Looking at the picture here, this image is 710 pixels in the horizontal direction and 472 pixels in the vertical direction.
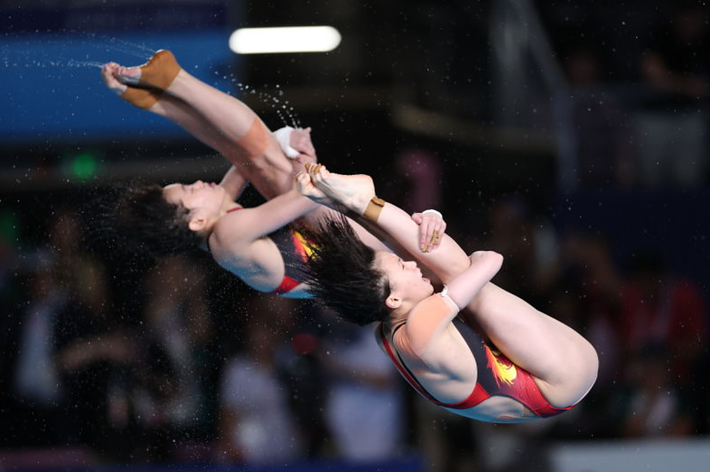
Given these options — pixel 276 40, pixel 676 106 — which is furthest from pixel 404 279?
pixel 676 106

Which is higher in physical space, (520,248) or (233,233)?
(520,248)

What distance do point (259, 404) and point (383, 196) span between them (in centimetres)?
120

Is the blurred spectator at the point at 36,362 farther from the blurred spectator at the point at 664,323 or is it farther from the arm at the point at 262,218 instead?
the blurred spectator at the point at 664,323

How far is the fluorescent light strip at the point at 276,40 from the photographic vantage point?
3547mm

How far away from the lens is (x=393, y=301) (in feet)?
6.60

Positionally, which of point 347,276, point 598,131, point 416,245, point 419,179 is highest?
point 598,131

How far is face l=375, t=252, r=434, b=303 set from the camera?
2031mm

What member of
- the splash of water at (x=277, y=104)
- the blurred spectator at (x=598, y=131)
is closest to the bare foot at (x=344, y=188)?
the splash of water at (x=277, y=104)

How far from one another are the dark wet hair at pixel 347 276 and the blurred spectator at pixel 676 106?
2489 millimetres

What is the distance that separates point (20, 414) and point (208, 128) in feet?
5.16

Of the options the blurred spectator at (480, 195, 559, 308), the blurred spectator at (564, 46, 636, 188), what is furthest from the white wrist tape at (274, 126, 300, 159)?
the blurred spectator at (564, 46, 636, 188)

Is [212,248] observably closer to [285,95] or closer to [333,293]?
[333,293]

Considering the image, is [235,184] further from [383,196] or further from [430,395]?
[430,395]

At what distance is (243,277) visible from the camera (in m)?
2.43
